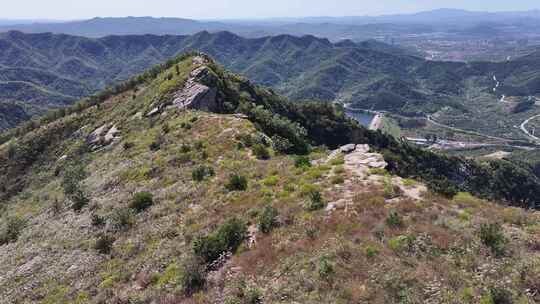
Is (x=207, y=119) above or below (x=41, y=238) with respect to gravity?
above

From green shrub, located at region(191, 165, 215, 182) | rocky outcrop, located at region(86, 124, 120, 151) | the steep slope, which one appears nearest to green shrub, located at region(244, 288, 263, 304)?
the steep slope

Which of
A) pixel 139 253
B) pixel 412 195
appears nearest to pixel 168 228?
pixel 139 253

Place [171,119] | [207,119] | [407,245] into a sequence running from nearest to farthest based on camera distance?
[407,245]
[207,119]
[171,119]

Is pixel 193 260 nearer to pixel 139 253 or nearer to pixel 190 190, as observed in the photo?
pixel 139 253

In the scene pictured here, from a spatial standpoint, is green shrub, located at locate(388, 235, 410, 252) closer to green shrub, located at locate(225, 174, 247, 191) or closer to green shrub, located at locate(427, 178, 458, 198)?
green shrub, located at locate(427, 178, 458, 198)

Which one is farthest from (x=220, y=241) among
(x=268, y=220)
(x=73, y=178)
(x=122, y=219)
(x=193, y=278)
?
(x=73, y=178)

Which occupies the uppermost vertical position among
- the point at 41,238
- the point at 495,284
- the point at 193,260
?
the point at 495,284

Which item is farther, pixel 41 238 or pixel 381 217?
pixel 41 238
